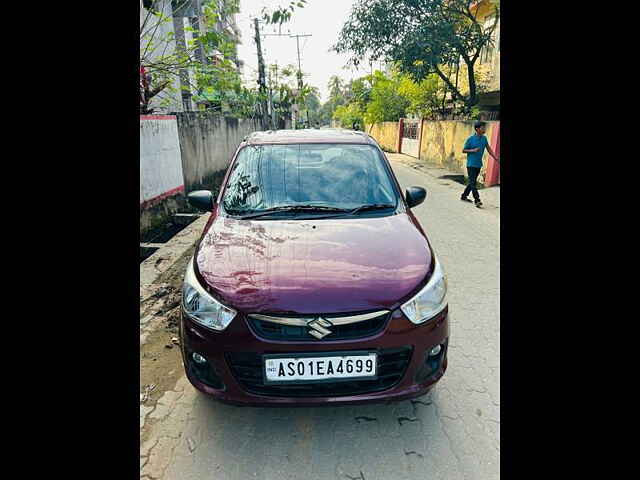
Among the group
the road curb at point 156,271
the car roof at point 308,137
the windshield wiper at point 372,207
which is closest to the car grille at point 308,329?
the windshield wiper at point 372,207

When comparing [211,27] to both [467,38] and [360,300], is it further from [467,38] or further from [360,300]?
[467,38]

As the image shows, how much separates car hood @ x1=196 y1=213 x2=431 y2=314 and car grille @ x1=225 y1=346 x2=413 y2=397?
235 mm

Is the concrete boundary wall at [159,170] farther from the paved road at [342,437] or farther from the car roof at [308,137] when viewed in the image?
the paved road at [342,437]

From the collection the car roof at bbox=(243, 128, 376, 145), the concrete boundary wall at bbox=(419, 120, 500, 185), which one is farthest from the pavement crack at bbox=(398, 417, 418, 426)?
the concrete boundary wall at bbox=(419, 120, 500, 185)

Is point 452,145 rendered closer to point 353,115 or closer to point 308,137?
point 308,137

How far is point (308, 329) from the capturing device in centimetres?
179

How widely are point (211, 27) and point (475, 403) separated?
5.44 metres

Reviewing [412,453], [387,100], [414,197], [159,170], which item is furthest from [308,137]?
[387,100]

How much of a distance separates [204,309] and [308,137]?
1.92m

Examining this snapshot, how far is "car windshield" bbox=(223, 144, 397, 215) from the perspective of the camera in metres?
2.77
